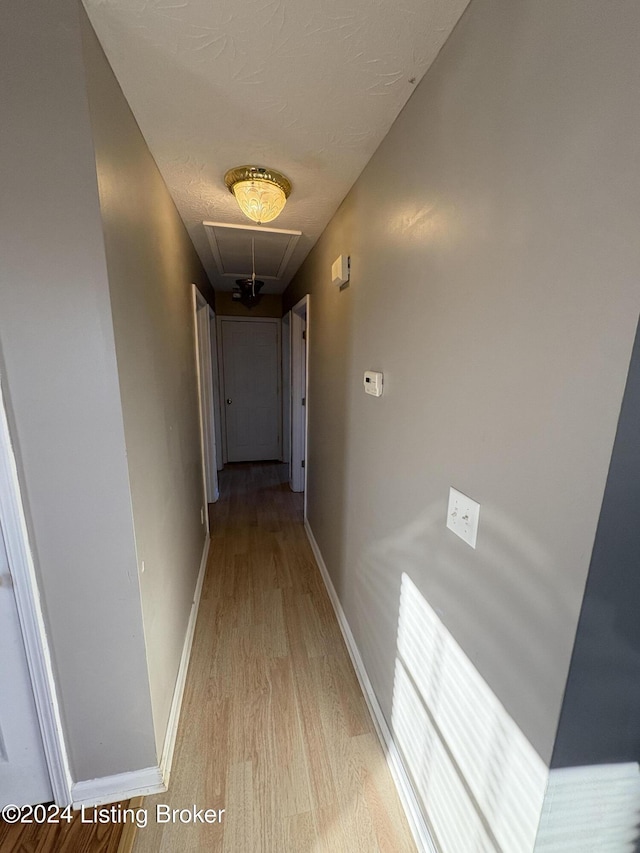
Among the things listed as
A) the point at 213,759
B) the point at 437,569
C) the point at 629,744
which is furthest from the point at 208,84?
the point at 213,759

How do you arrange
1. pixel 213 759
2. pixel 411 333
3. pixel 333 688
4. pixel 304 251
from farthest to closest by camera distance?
pixel 304 251
pixel 333 688
pixel 213 759
pixel 411 333

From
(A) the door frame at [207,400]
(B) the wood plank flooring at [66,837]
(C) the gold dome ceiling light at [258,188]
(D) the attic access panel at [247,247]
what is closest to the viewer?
(B) the wood plank flooring at [66,837]

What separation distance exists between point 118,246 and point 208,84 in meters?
0.56

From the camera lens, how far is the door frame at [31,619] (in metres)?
0.89

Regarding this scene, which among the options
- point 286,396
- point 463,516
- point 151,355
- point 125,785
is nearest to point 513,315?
point 463,516

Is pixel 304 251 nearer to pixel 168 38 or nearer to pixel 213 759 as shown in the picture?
pixel 168 38

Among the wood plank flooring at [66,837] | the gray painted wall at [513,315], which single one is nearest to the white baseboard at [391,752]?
the gray painted wall at [513,315]

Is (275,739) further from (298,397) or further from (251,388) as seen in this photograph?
(251,388)

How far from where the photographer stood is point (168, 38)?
869 millimetres

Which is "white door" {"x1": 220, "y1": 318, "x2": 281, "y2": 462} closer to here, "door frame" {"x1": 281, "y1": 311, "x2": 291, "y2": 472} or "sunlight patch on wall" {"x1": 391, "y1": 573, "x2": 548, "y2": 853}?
"door frame" {"x1": 281, "y1": 311, "x2": 291, "y2": 472}

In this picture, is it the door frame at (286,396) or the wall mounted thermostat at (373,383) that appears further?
the door frame at (286,396)

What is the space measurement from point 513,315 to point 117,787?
6.16 feet

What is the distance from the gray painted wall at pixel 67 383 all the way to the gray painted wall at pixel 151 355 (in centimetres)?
4

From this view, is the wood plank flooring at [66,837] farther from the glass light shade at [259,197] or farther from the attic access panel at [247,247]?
the attic access panel at [247,247]
